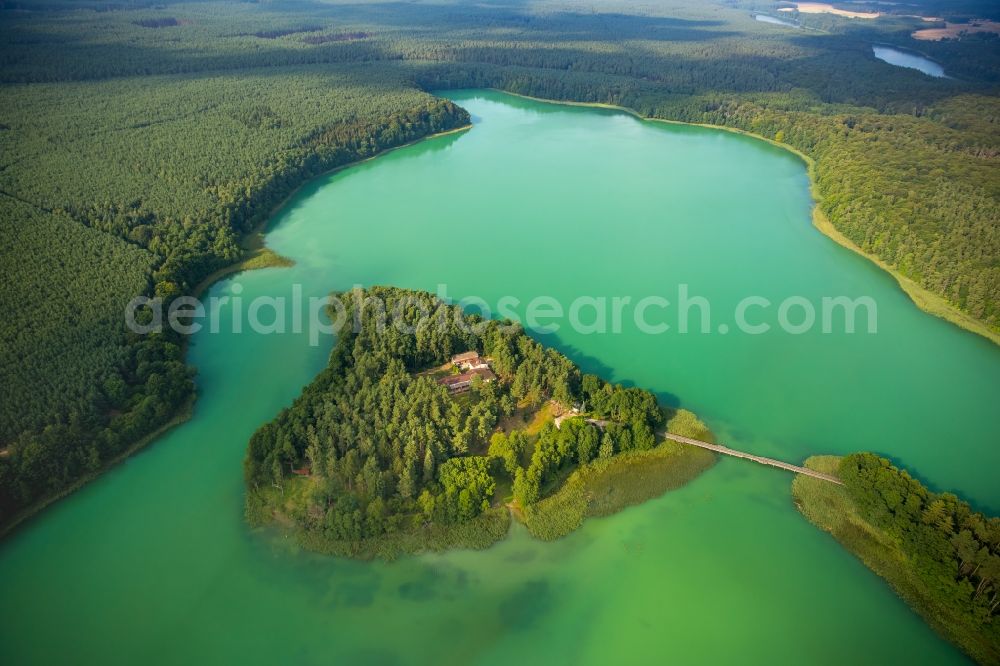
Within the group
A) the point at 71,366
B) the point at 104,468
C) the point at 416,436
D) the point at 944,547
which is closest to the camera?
the point at 944,547

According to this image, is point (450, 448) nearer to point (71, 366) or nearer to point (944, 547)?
point (944, 547)

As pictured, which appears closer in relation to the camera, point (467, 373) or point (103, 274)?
point (467, 373)

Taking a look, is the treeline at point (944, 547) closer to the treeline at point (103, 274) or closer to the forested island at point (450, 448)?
the forested island at point (450, 448)

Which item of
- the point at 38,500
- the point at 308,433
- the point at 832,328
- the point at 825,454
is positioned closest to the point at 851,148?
the point at 832,328

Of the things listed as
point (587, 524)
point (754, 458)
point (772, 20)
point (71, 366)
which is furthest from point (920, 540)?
point (772, 20)

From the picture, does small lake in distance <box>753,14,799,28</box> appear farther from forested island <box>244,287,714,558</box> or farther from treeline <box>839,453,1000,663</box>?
treeline <box>839,453,1000,663</box>

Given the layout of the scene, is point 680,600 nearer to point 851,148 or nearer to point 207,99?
point 851,148

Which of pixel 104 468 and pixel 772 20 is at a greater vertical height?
pixel 772 20
